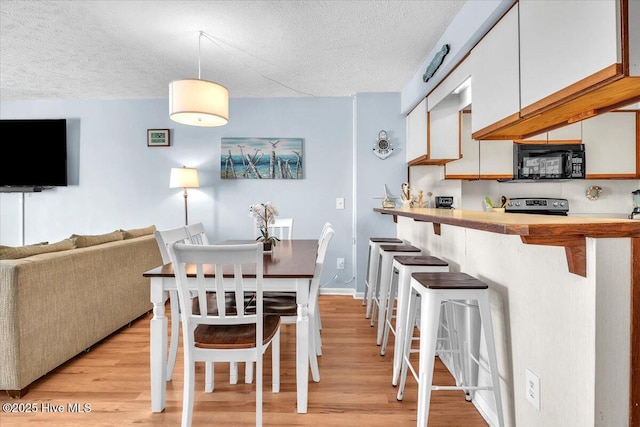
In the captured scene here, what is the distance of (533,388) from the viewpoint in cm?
141

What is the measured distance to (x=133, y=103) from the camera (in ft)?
13.9

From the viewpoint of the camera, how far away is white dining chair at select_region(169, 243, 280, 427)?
1436 millimetres

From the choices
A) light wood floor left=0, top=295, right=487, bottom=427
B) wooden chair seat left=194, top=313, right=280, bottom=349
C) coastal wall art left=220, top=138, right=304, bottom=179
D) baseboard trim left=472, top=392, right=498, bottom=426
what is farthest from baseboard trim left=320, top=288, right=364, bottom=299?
wooden chair seat left=194, top=313, right=280, bottom=349

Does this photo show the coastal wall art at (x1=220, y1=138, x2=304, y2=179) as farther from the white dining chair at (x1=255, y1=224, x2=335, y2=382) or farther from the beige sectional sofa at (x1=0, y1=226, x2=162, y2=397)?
the white dining chair at (x1=255, y1=224, x2=335, y2=382)

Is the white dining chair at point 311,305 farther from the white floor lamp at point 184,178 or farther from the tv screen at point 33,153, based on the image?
the tv screen at point 33,153

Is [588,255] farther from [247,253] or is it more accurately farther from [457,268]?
[247,253]

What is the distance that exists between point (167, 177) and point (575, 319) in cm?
421

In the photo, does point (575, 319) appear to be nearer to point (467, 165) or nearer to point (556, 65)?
point (556, 65)

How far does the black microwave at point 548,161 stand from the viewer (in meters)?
3.32

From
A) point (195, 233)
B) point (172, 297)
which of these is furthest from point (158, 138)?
point (172, 297)

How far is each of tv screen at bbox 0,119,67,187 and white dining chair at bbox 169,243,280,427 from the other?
12.0 ft

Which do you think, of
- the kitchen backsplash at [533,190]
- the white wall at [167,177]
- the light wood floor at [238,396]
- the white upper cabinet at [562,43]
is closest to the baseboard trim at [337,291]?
the white wall at [167,177]

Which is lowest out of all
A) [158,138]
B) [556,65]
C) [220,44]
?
[556,65]

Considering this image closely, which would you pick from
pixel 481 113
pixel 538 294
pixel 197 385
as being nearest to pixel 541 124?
pixel 481 113
